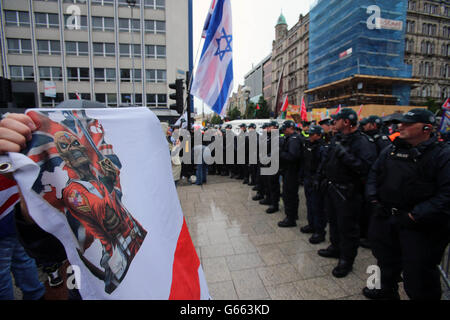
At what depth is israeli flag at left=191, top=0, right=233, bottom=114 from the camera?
4492 mm

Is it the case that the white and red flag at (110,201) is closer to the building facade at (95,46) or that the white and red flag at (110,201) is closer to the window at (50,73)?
the building facade at (95,46)

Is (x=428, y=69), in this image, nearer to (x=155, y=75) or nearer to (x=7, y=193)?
(x=155, y=75)

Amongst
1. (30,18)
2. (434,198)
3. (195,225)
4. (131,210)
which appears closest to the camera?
(131,210)

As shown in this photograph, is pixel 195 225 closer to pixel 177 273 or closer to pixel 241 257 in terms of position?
pixel 241 257

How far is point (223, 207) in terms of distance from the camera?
6.30 m

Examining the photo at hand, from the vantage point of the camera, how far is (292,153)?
4.82 metres

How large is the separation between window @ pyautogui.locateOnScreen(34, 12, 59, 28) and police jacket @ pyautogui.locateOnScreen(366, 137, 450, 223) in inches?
→ 1534

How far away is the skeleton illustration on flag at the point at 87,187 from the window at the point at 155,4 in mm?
37084

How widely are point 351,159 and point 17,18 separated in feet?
134

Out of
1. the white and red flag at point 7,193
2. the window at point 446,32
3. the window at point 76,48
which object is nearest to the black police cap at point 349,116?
the white and red flag at point 7,193

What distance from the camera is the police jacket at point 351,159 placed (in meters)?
3.13

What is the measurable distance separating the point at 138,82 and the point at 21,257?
107ft

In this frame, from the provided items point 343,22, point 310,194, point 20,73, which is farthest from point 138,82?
point 310,194
